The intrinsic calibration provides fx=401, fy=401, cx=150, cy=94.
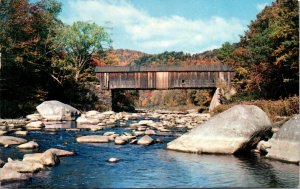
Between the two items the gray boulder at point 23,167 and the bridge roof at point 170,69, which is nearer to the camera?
the gray boulder at point 23,167

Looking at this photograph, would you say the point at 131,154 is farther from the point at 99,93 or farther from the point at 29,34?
the point at 99,93

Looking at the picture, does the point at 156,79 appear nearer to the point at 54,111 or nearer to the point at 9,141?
the point at 54,111

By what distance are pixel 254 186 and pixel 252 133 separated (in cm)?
430

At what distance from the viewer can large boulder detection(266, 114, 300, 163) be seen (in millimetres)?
10229

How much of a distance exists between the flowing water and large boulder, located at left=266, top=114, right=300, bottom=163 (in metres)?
0.32

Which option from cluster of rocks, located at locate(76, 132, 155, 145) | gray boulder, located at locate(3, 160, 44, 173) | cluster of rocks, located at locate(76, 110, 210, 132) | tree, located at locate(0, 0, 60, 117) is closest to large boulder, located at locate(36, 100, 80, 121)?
cluster of rocks, located at locate(76, 110, 210, 132)

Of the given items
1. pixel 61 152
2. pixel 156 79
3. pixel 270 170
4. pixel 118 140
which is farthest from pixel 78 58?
pixel 270 170

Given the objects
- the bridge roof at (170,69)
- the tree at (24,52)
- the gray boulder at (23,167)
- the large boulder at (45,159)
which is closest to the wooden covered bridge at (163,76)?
the bridge roof at (170,69)

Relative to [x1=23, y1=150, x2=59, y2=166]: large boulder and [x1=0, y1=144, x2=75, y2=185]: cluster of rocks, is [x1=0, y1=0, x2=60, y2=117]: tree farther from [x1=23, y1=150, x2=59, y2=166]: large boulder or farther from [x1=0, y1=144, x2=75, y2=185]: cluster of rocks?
[x1=0, y1=144, x2=75, y2=185]: cluster of rocks

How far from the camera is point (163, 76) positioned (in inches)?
1517

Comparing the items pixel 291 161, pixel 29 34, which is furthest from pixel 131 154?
pixel 29 34

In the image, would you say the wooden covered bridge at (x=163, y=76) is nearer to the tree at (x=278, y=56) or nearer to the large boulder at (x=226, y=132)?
the tree at (x=278, y=56)

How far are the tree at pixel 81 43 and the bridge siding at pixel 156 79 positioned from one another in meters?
2.39

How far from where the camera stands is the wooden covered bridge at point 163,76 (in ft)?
126
